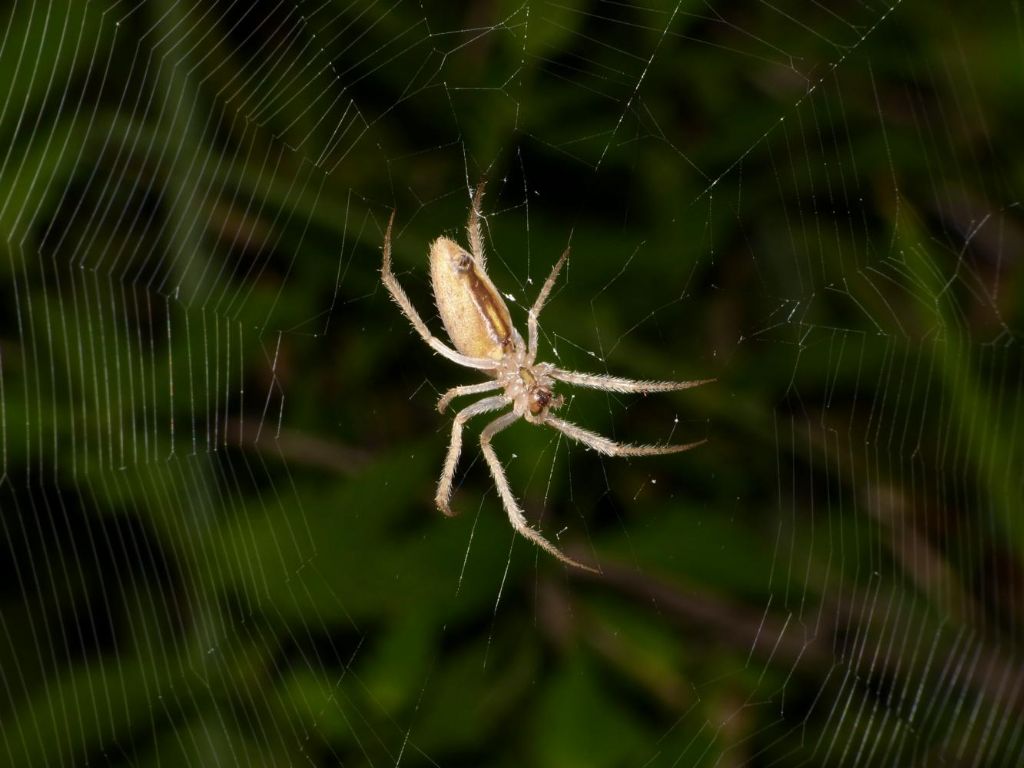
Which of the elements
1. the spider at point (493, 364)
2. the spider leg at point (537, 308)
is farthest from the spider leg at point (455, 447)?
the spider leg at point (537, 308)

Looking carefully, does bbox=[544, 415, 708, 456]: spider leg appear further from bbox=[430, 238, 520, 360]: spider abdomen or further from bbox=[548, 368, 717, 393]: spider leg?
bbox=[430, 238, 520, 360]: spider abdomen

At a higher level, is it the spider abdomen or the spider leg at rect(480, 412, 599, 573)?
the spider abdomen

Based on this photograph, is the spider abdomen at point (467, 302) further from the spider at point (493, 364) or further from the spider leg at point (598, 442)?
the spider leg at point (598, 442)

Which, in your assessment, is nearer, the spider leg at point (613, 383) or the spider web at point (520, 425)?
the spider leg at point (613, 383)

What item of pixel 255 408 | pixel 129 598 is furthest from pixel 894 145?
pixel 129 598

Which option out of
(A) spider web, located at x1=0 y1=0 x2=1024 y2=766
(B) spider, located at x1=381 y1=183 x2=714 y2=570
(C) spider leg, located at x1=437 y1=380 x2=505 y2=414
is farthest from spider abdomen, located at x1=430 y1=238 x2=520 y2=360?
(A) spider web, located at x1=0 y1=0 x2=1024 y2=766

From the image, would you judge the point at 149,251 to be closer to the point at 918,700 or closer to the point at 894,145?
the point at 894,145
